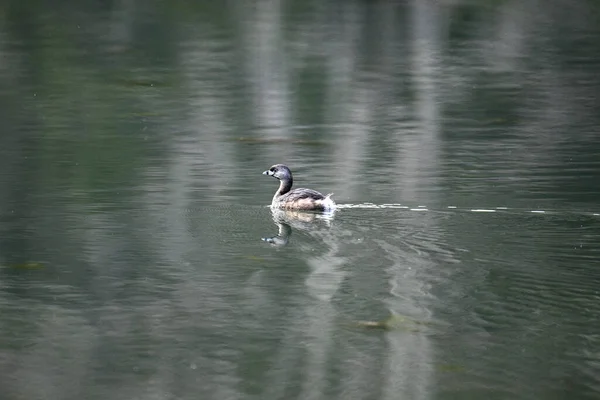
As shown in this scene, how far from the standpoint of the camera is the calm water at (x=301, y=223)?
24.3 feet

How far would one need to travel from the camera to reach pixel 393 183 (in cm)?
1310

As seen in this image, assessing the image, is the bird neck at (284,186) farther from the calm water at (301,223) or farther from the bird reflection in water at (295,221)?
the bird reflection in water at (295,221)

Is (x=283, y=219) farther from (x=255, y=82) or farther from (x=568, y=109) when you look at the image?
(x=255, y=82)

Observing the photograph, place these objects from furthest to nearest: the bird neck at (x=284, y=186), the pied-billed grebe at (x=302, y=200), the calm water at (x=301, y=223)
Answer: the bird neck at (x=284, y=186) → the pied-billed grebe at (x=302, y=200) → the calm water at (x=301, y=223)

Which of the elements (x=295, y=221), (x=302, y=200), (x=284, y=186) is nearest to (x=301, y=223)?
(x=295, y=221)

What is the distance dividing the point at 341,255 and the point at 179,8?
20.7m

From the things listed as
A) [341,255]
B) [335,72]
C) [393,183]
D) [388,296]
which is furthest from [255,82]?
[388,296]

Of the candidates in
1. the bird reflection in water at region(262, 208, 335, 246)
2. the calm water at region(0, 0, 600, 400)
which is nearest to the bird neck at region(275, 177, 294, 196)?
the calm water at region(0, 0, 600, 400)

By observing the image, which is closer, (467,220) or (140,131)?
(467,220)

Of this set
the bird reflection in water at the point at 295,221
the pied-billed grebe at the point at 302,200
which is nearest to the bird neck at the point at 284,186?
the pied-billed grebe at the point at 302,200

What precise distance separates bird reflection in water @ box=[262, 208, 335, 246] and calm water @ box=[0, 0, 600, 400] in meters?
0.04

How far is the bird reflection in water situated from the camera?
1098cm

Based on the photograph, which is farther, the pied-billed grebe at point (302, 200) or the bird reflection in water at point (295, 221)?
the pied-billed grebe at point (302, 200)

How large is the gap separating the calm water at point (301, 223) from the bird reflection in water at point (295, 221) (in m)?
0.04
